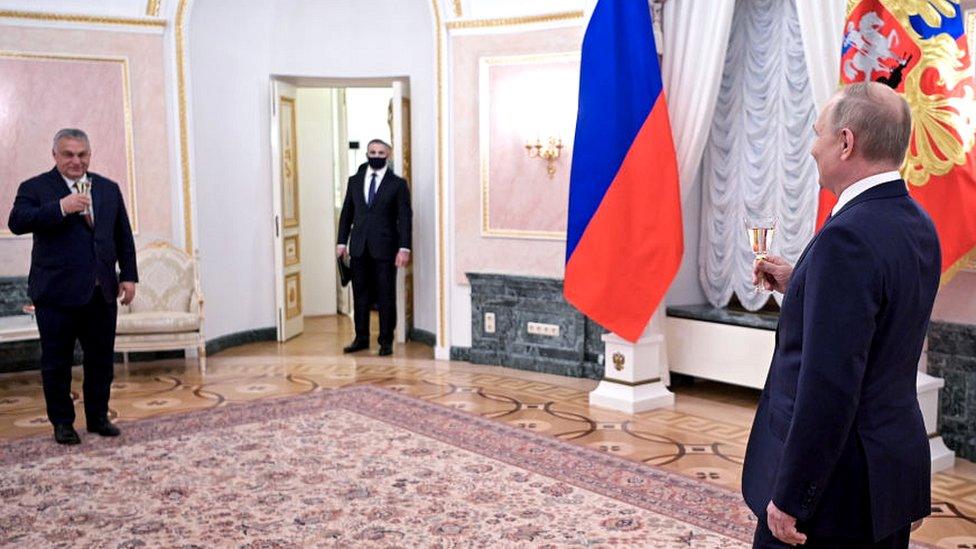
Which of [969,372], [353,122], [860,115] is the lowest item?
[969,372]

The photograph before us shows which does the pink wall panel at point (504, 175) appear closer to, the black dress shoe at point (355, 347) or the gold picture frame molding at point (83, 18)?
the black dress shoe at point (355, 347)

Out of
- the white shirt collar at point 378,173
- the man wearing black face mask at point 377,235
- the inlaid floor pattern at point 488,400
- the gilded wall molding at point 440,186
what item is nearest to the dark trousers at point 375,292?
the man wearing black face mask at point 377,235

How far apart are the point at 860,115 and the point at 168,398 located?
4.94 meters

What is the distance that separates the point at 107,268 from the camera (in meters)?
4.46

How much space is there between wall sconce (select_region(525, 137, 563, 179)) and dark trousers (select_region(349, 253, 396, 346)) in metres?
1.57

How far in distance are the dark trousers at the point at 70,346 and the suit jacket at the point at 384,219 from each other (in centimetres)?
279

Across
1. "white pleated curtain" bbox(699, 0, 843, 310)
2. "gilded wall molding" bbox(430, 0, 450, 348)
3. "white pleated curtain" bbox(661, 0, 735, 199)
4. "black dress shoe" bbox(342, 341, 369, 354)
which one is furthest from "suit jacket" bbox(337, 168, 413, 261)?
"white pleated curtain" bbox(661, 0, 735, 199)

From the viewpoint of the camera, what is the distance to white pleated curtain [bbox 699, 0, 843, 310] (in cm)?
517

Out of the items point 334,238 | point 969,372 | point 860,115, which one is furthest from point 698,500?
point 334,238

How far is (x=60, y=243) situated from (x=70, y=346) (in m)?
0.54

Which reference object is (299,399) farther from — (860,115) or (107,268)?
(860,115)

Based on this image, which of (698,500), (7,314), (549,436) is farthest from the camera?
(7,314)

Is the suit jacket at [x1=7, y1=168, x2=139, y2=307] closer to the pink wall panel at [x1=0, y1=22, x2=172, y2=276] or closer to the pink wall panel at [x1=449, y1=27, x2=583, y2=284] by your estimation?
the pink wall panel at [x1=0, y1=22, x2=172, y2=276]

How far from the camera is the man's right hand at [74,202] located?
4.12 meters
